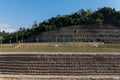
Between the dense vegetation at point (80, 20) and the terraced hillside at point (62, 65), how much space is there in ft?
119

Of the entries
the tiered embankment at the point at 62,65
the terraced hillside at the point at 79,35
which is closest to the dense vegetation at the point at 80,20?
the terraced hillside at the point at 79,35

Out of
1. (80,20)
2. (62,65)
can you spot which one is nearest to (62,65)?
(62,65)

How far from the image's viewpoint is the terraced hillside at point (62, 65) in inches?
880

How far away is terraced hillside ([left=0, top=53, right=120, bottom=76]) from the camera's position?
22359 millimetres

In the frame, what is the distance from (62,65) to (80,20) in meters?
38.3

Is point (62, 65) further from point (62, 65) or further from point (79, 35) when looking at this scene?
point (79, 35)

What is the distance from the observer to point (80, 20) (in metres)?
60.5

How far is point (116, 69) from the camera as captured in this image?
22.5 metres

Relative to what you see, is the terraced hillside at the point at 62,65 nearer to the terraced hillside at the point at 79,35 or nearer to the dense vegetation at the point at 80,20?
the terraced hillside at the point at 79,35

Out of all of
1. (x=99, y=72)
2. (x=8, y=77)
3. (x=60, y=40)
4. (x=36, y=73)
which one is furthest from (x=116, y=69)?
(x=60, y=40)

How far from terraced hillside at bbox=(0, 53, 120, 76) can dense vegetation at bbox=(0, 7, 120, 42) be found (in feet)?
119

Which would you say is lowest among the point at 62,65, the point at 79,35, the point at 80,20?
the point at 62,65

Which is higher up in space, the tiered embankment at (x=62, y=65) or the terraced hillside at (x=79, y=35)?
the terraced hillside at (x=79, y=35)

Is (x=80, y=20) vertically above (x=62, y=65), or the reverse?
(x=80, y=20)
